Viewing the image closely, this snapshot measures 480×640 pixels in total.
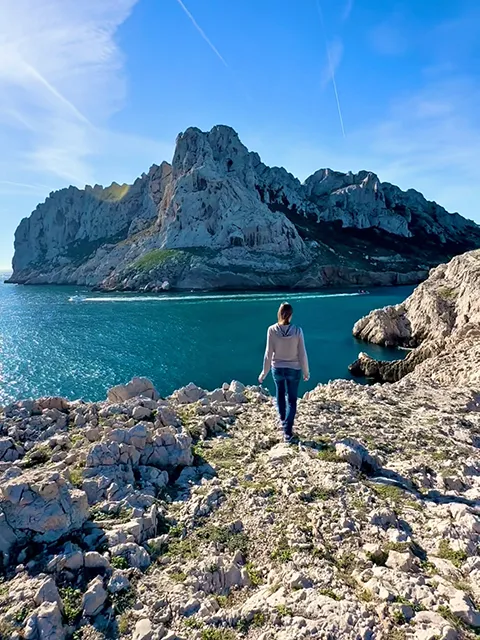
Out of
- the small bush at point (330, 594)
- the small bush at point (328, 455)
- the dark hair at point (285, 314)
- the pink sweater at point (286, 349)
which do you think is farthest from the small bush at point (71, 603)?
the dark hair at point (285, 314)

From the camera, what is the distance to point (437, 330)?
41.5m

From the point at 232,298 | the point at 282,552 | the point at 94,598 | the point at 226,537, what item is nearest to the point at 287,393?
the point at 226,537

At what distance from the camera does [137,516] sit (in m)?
7.49

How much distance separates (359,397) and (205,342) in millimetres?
40464

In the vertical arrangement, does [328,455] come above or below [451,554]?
above

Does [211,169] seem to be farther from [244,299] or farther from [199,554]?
[199,554]

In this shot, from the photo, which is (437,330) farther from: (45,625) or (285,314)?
(45,625)

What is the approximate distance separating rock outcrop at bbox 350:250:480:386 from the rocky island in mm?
14572

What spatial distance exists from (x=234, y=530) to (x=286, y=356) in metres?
4.37

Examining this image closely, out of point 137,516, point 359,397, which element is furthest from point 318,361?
point 137,516

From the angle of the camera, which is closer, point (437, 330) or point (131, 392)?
point (131, 392)

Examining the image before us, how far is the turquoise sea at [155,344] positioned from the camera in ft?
125

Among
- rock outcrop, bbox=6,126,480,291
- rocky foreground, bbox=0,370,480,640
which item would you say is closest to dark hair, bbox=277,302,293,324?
rocky foreground, bbox=0,370,480,640

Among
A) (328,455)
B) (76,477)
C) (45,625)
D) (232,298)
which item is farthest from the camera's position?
(232,298)
